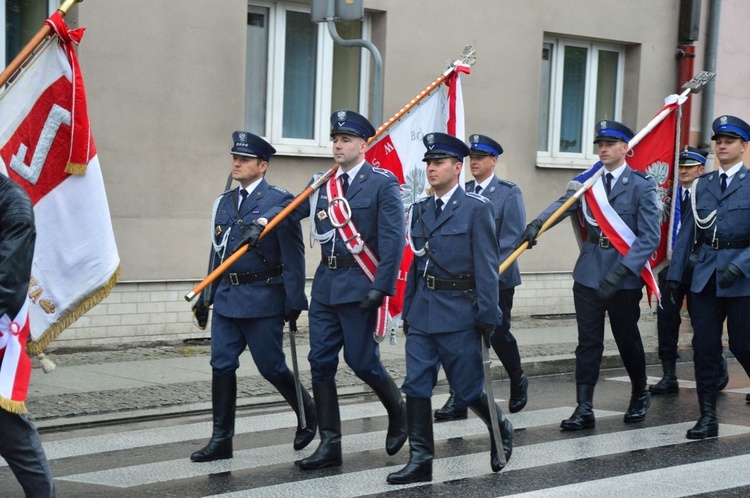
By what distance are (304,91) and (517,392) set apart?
5548mm

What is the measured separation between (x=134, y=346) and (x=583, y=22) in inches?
293

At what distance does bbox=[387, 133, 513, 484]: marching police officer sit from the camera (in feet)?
22.6

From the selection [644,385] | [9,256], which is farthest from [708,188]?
[9,256]

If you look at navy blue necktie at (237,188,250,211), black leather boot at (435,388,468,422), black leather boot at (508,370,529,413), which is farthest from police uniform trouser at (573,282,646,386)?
navy blue necktie at (237,188,250,211)

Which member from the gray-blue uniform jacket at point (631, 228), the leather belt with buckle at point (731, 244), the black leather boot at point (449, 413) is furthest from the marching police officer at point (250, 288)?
the leather belt with buckle at point (731, 244)

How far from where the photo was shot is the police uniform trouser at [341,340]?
729 centimetres

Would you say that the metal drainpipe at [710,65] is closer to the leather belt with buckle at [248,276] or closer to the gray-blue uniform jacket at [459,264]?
the gray-blue uniform jacket at [459,264]

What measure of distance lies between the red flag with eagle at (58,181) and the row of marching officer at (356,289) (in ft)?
3.51

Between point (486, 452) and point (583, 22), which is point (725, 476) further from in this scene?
point (583, 22)

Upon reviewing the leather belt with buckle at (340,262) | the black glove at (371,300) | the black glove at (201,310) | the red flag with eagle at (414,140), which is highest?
the red flag with eagle at (414,140)

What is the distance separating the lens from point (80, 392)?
30.9 ft

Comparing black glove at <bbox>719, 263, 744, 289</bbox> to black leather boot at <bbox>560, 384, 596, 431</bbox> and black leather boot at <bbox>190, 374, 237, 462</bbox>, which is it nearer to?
black leather boot at <bbox>560, 384, 596, 431</bbox>

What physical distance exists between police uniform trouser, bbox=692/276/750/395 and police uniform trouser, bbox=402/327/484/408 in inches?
86.9

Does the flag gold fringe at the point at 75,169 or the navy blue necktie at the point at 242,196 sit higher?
the flag gold fringe at the point at 75,169
